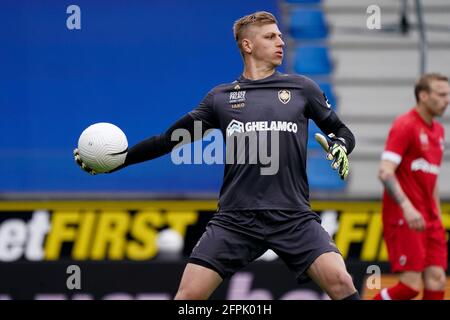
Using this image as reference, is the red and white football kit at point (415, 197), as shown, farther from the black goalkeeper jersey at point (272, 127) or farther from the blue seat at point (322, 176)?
the blue seat at point (322, 176)

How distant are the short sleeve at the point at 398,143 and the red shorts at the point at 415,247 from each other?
1.86 ft

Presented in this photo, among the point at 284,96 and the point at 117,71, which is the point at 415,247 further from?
the point at 117,71

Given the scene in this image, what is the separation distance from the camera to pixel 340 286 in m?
5.70

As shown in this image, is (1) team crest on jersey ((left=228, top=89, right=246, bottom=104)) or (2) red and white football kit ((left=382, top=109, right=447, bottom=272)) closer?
(1) team crest on jersey ((left=228, top=89, right=246, bottom=104))

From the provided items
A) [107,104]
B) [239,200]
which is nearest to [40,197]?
[107,104]

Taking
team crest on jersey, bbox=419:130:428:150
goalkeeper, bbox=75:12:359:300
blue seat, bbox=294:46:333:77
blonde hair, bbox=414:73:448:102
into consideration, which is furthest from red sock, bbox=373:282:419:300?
blue seat, bbox=294:46:333:77

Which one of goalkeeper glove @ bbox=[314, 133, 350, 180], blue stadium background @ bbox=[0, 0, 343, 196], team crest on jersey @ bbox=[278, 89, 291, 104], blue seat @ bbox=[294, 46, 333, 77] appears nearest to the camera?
goalkeeper glove @ bbox=[314, 133, 350, 180]

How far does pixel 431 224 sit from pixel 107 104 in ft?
13.8

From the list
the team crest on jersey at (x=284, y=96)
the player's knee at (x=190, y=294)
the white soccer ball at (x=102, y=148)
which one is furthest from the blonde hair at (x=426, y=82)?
the player's knee at (x=190, y=294)

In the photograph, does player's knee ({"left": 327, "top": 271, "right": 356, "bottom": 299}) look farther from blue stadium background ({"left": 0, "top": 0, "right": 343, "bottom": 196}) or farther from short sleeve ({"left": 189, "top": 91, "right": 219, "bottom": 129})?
blue stadium background ({"left": 0, "top": 0, "right": 343, "bottom": 196})

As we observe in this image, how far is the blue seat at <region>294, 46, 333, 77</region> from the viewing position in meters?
11.9

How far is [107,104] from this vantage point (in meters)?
11.3

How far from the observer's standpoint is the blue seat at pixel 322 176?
11195 mm

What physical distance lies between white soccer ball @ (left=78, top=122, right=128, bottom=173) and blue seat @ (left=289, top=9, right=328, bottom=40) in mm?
6084
